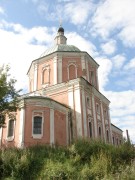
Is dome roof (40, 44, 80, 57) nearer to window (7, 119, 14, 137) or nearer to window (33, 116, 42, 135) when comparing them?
window (33, 116, 42, 135)

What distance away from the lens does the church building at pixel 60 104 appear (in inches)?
856

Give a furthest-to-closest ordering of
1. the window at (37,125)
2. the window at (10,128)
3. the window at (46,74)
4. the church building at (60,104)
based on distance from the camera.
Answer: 1. the window at (46,74)
2. the window at (10,128)
3. the church building at (60,104)
4. the window at (37,125)

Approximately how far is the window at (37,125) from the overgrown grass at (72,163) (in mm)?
5554

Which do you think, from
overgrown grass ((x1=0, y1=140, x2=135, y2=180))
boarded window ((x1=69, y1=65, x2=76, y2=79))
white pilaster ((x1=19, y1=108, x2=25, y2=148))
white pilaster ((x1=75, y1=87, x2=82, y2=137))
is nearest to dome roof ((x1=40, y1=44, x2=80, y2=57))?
boarded window ((x1=69, y1=65, x2=76, y2=79))

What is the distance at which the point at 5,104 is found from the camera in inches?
638

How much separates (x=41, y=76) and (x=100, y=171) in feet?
59.3

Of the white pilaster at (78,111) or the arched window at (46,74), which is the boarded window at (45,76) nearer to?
the arched window at (46,74)

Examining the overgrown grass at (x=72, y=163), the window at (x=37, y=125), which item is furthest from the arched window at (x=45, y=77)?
the overgrown grass at (x=72, y=163)

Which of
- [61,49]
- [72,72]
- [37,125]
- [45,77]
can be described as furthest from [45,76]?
[37,125]

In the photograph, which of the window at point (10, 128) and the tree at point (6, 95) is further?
the window at point (10, 128)

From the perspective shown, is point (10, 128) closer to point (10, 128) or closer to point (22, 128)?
point (10, 128)

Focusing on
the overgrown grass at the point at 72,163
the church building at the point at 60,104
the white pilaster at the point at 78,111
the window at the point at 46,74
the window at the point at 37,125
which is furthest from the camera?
the window at the point at 46,74

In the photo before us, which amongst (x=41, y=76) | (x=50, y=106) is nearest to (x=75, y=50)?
(x=41, y=76)

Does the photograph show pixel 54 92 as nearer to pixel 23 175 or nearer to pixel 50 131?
pixel 50 131
